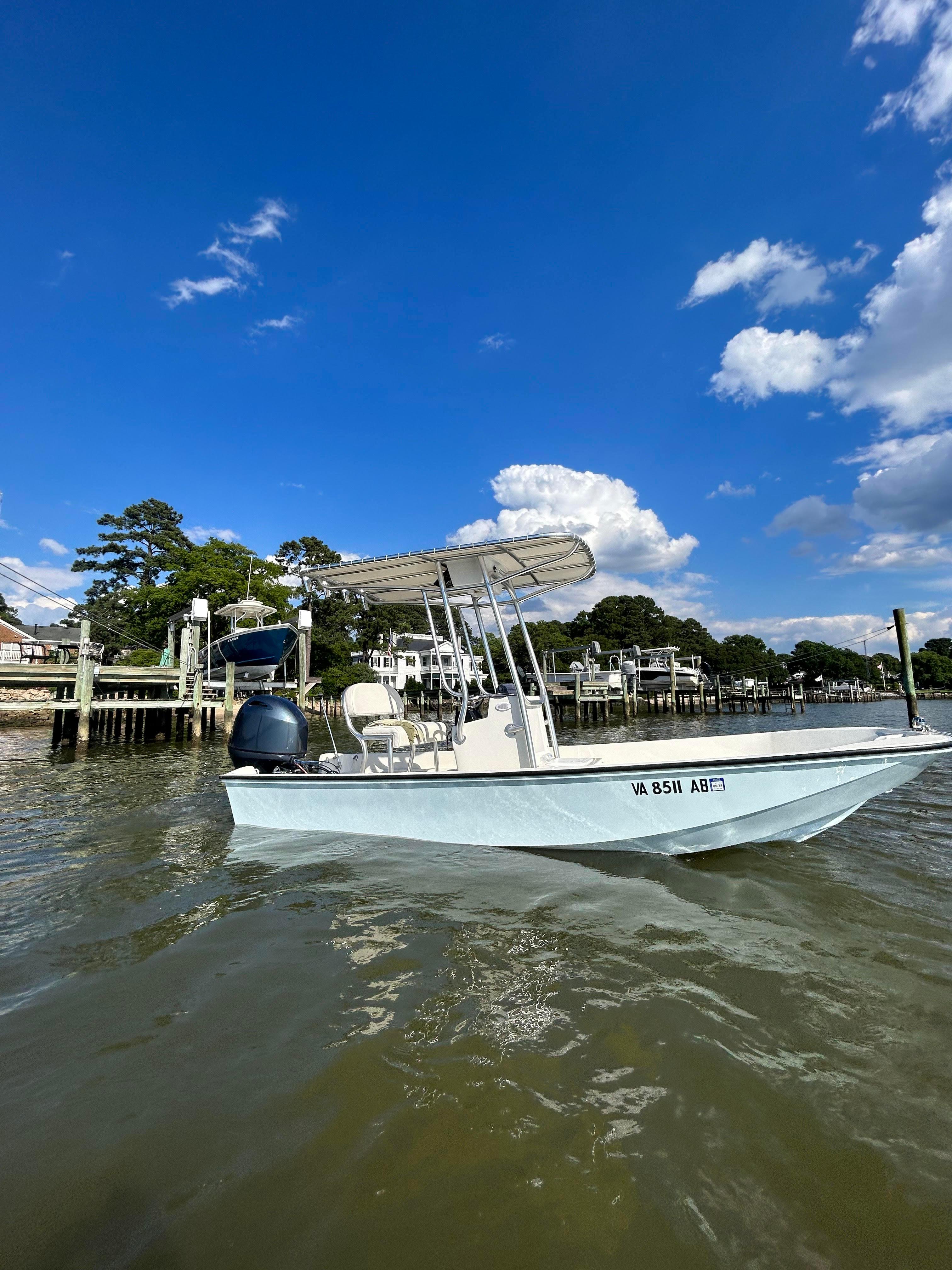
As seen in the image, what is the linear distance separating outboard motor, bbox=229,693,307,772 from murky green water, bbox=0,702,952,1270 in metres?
2.06

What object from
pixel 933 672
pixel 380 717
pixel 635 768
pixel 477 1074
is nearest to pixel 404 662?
pixel 380 717

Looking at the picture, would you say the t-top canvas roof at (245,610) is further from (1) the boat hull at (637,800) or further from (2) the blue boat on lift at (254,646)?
(1) the boat hull at (637,800)

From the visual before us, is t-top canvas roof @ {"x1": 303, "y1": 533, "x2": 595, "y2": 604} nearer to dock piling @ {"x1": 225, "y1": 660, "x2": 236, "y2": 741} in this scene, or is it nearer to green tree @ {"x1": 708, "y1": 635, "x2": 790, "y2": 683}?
dock piling @ {"x1": 225, "y1": 660, "x2": 236, "y2": 741}

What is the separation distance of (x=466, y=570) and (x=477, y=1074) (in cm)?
521

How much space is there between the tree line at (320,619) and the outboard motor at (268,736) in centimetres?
154

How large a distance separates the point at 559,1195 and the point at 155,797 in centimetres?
955

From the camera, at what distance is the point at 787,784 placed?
198 inches

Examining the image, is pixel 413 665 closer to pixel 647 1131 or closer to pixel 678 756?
pixel 678 756

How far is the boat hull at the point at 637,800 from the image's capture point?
16.3 feet

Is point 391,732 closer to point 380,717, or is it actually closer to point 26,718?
point 380,717

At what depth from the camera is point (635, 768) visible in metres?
5.16

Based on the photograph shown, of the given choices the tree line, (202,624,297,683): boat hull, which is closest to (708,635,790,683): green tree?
the tree line

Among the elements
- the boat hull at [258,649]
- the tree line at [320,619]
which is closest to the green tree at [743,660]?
the tree line at [320,619]

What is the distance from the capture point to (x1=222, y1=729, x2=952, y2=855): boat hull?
4.97 metres
